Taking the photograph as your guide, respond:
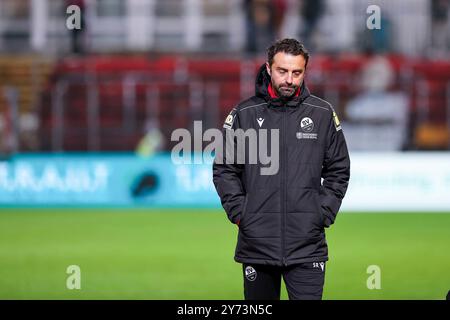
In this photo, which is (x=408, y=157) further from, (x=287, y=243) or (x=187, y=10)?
(x=287, y=243)

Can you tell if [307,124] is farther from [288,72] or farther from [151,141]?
[151,141]

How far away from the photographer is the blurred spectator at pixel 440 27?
25.5 meters

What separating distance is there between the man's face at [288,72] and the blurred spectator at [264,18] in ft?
58.9

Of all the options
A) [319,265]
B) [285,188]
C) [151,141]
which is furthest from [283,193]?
[151,141]

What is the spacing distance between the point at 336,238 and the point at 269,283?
950 centimetres

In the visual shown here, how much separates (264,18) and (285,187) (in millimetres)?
18266

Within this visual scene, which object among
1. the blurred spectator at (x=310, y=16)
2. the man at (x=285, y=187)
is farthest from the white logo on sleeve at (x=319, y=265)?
the blurred spectator at (x=310, y=16)

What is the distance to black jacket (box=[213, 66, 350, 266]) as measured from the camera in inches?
248

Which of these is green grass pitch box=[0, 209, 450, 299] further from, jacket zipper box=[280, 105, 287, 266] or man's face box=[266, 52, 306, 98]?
man's face box=[266, 52, 306, 98]

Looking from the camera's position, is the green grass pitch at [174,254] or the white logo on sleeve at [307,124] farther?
the green grass pitch at [174,254]

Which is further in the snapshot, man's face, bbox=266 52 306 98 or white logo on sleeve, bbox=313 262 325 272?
white logo on sleeve, bbox=313 262 325 272

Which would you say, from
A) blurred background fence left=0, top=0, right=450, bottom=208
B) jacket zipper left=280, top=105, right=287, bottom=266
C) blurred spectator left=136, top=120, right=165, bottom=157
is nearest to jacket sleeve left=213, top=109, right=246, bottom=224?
jacket zipper left=280, top=105, right=287, bottom=266

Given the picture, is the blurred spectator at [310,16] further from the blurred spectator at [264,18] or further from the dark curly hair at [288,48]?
the dark curly hair at [288,48]

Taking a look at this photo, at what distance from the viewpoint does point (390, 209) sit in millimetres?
19734
